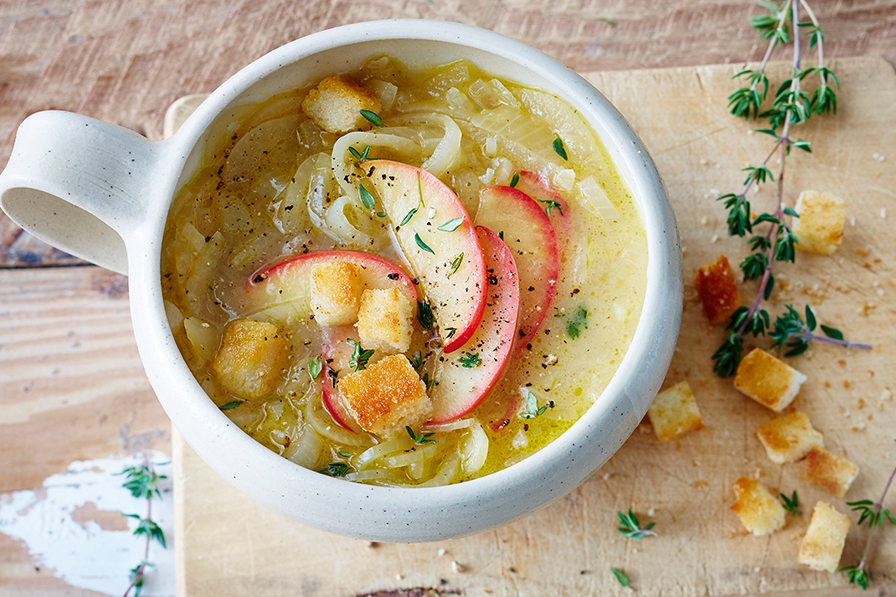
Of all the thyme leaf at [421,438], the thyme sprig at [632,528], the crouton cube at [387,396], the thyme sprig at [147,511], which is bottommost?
the thyme sprig at [147,511]

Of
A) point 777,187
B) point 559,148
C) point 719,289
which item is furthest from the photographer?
point 777,187

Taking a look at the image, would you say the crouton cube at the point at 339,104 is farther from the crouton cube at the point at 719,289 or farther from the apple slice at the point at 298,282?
the crouton cube at the point at 719,289

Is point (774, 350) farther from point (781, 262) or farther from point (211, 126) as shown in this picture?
point (211, 126)

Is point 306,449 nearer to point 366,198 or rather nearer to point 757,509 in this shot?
point 366,198

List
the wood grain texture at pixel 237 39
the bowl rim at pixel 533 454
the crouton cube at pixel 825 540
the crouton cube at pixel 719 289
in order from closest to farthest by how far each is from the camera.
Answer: the bowl rim at pixel 533 454
the crouton cube at pixel 825 540
the crouton cube at pixel 719 289
the wood grain texture at pixel 237 39

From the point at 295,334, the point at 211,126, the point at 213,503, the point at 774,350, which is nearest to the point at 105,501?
the point at 213,503

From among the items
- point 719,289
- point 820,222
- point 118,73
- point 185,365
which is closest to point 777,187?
point 820,222

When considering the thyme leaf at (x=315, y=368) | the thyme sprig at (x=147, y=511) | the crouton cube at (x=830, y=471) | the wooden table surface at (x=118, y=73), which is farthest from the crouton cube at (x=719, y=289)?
the thyme sprig at (x=147, y=511)
